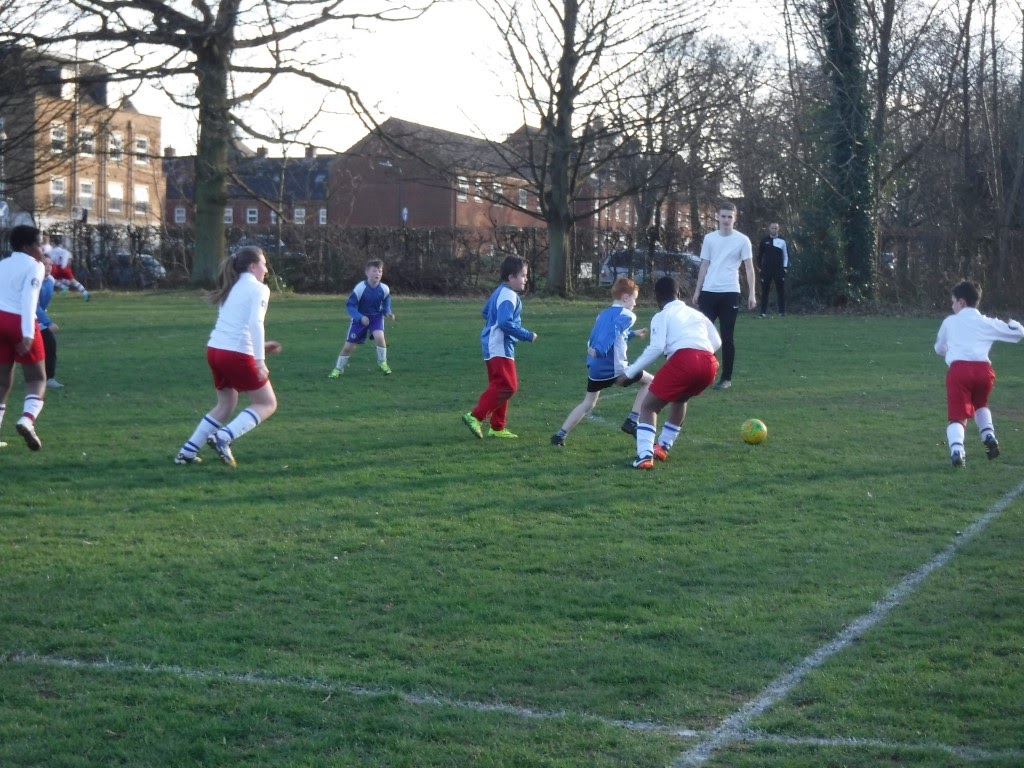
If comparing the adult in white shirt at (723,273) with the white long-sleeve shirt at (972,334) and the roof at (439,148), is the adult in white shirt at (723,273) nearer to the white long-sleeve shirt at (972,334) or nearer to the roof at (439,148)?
the white long-sleeve shirt at (972,334)

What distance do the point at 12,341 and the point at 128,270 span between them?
26637 millimetres

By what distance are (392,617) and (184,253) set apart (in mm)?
30772

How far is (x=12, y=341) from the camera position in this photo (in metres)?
9.11

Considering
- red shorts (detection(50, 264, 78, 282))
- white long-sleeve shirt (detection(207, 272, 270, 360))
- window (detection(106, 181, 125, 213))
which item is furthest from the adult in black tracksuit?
window (detection(106, 181, 125, 213))

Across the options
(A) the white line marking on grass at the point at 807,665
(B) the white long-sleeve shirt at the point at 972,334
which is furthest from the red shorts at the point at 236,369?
(B) the white long-sleeve shirt at the point at 972,334

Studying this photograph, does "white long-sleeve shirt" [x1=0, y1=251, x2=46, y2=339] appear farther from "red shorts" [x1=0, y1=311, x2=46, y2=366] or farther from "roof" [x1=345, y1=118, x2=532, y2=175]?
"roof" [x1=345, y1=118, x2=532, y2=175]

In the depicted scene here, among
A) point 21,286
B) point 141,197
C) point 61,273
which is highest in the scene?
point 141,197

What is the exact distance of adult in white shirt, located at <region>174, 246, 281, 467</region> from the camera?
8.41 metres

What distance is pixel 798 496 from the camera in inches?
306

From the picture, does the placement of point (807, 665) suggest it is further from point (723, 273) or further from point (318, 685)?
point (723, 273)

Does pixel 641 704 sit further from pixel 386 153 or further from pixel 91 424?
pixel 386 153

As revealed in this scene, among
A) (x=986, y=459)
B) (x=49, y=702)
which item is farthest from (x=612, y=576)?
(x=986, y=459)

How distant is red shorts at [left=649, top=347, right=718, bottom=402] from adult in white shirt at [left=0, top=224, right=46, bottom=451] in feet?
15.8

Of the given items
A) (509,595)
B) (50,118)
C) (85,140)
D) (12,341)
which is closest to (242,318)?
(12,341)
